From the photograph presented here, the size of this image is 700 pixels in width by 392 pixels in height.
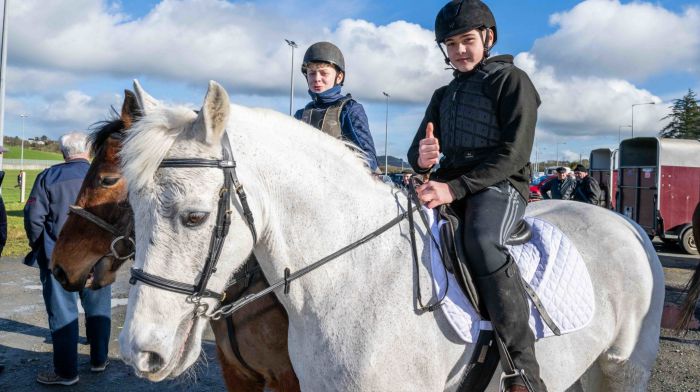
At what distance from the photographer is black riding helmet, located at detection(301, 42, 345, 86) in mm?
4117

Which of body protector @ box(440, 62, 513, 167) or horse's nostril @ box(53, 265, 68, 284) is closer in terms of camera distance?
body protector @ box(440, 62, 513, 167)

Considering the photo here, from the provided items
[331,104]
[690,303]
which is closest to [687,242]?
[690,303]

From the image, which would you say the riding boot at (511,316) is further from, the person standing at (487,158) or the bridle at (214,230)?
the bridle at (214,230)

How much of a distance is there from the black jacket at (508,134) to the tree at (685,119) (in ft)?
133

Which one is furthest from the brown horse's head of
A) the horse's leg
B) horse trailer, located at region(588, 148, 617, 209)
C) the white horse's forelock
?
horse trailer, located at region(588, 148, 617, 209)

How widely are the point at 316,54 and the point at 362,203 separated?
6.86 feet

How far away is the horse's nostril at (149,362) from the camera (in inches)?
76.6

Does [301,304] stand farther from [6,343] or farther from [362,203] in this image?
[6,343]

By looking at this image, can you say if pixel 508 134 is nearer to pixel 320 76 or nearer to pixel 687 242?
pixel 320 76

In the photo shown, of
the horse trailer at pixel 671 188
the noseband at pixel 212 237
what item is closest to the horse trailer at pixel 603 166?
the horse trailer at pixel 671 188

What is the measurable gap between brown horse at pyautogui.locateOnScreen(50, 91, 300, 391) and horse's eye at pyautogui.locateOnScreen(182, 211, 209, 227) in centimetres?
114

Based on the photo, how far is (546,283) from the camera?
107 inches

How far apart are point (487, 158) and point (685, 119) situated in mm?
43031

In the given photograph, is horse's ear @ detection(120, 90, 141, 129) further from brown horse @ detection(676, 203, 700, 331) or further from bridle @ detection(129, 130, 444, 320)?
brown horse @ detection(676, 203, 700, 331)
